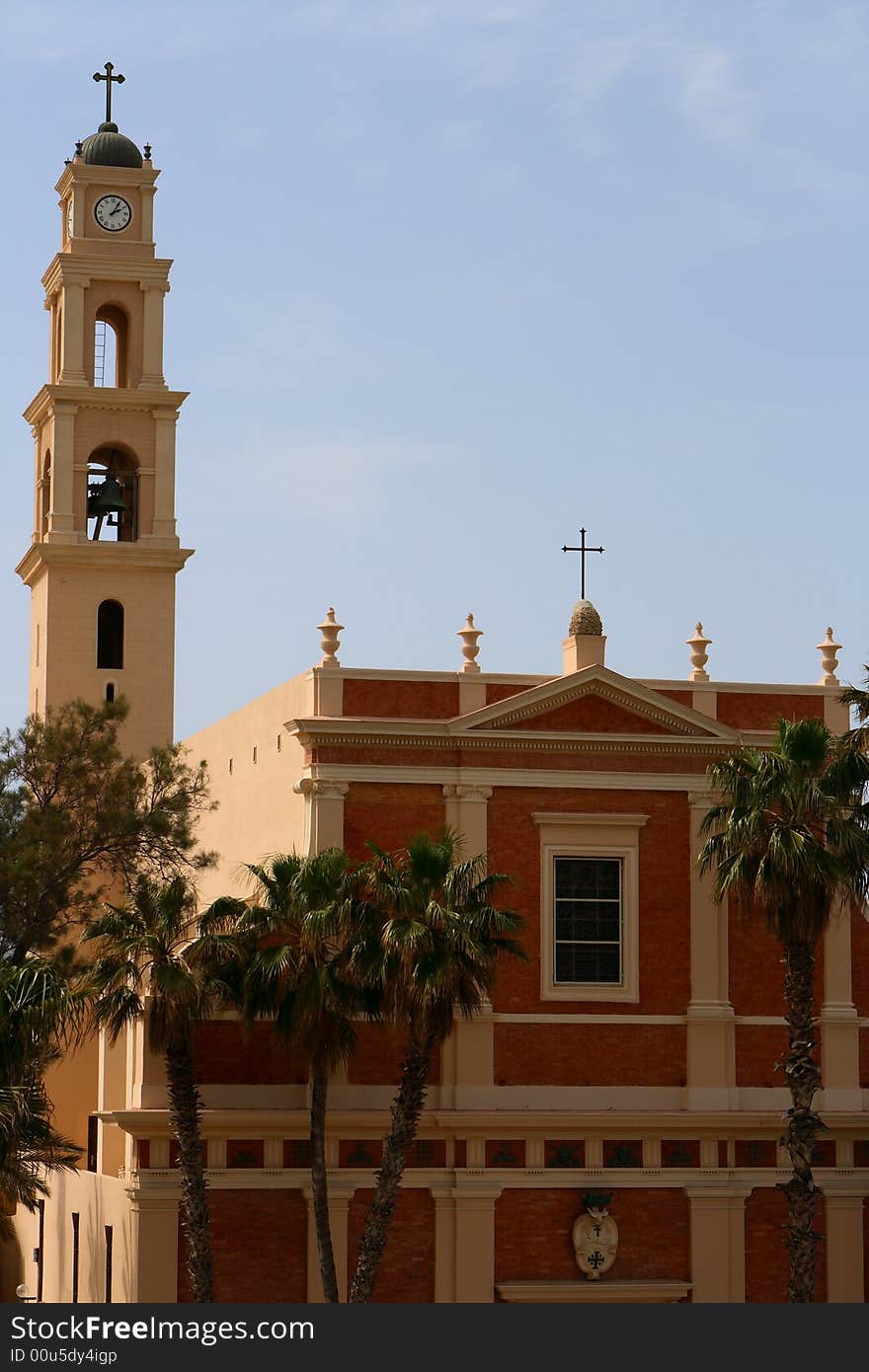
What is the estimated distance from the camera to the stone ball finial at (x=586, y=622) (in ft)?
146

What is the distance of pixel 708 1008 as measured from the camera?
142 feet

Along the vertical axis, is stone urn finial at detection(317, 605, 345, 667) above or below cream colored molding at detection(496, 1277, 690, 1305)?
above

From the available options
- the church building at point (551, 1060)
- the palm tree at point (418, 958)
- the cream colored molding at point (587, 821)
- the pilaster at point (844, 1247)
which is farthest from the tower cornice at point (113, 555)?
the pilaster at point (844, 1247)

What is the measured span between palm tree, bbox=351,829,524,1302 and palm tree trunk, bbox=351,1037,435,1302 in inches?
0.5

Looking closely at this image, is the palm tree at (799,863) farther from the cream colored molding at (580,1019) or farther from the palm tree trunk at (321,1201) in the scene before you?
the palm tree trunk at (321,1201)

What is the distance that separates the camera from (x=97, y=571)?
5353cm

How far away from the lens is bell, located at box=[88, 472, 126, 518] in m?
53.7

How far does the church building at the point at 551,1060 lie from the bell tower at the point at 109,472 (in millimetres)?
8356

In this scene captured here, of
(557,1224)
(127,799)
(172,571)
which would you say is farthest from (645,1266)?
(172,571)

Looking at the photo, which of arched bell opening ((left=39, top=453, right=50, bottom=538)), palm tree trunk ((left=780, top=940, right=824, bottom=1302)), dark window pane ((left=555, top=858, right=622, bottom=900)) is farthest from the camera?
arched bell opening ((left=39, top=453, right=50, bottom=538))

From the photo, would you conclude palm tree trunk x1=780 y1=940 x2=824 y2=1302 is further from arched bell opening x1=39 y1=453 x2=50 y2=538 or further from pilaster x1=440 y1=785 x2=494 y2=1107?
arched bell opening x1=39 y1=453 x2=50 y2=538

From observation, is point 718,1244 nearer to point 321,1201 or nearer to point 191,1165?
point 321,1201

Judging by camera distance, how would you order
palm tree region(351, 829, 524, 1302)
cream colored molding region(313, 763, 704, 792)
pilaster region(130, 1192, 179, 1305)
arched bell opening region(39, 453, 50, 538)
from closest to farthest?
1. palm tree region(351, 829, 524, 1302)
2. pilaster region(130, 1192, 179, 1305)
3. cream colored molding region(313, 763, 704, 792)
4. arched bell opening region(39, 453, 50, 538)

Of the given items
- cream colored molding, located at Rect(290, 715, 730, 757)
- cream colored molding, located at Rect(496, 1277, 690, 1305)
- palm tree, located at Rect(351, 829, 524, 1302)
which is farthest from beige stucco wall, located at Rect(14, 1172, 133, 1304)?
cream colored molding, located at Rect(290, 715, 730, 757)
